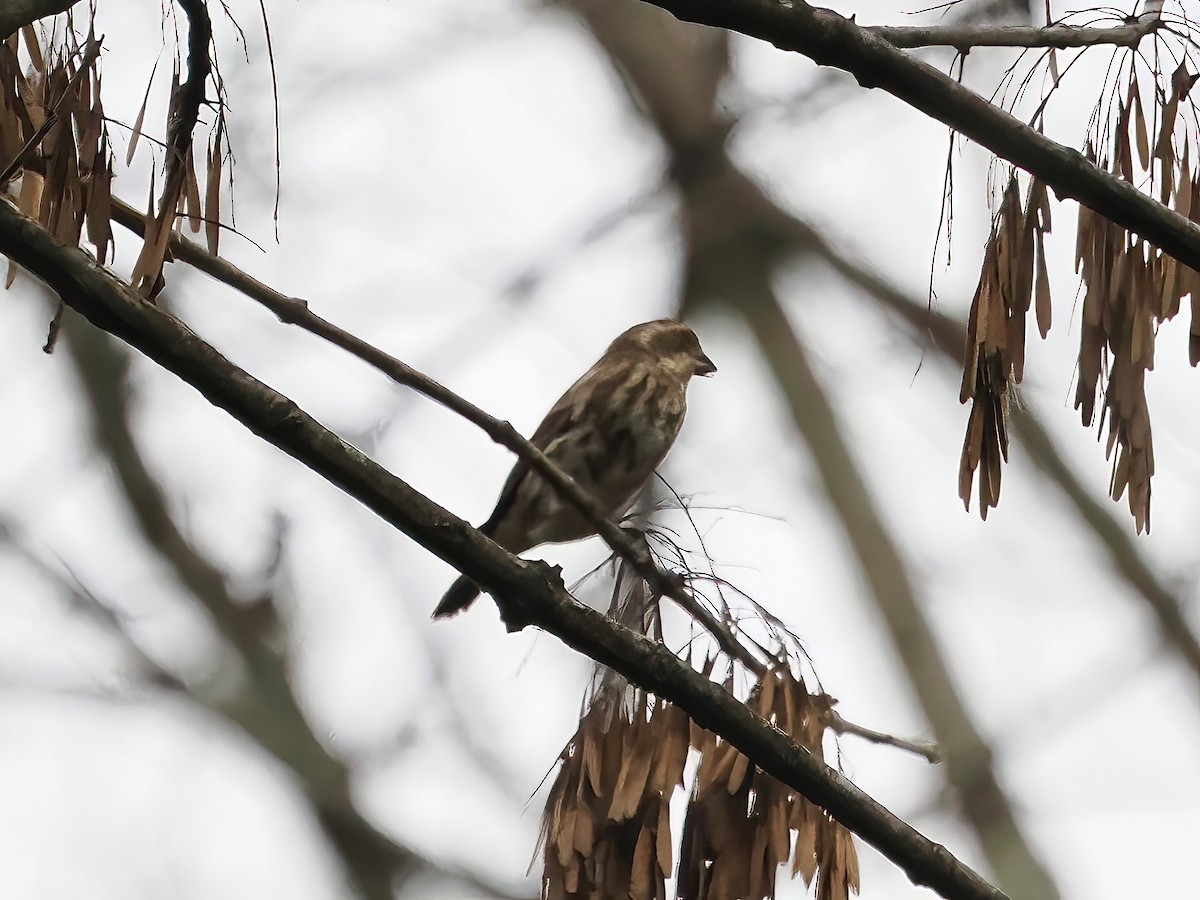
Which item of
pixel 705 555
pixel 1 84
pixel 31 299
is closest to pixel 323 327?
pixel 1 84

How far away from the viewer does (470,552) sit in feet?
6.54

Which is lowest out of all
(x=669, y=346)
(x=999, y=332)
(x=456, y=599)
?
(x=999, y=332)

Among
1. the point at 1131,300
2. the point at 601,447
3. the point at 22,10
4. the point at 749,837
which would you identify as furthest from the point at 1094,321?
the point at 601,447

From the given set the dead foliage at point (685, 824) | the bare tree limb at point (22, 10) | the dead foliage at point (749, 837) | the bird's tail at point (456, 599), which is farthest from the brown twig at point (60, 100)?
the bird's tail at point (456, 599)

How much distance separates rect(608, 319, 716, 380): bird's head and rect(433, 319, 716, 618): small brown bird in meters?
0.03

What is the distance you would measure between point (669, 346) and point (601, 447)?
50 centimetres

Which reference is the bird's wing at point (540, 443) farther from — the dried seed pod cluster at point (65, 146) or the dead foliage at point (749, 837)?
the dried seed pod cluster at point (65, 146)

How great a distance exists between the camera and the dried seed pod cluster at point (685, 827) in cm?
236

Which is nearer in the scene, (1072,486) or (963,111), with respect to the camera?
(963,111)

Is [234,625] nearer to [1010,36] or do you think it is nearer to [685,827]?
[685,827]

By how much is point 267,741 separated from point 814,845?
3.13 metres

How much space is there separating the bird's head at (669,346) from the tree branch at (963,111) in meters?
2.78

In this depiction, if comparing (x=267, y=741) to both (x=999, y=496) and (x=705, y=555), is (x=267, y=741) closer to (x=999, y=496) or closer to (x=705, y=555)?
(x=705, y=555)

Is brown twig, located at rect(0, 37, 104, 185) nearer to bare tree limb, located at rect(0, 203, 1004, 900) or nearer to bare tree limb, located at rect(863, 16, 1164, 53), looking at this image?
bare tree limb, located at rect(0, 203, 1004, 900)
